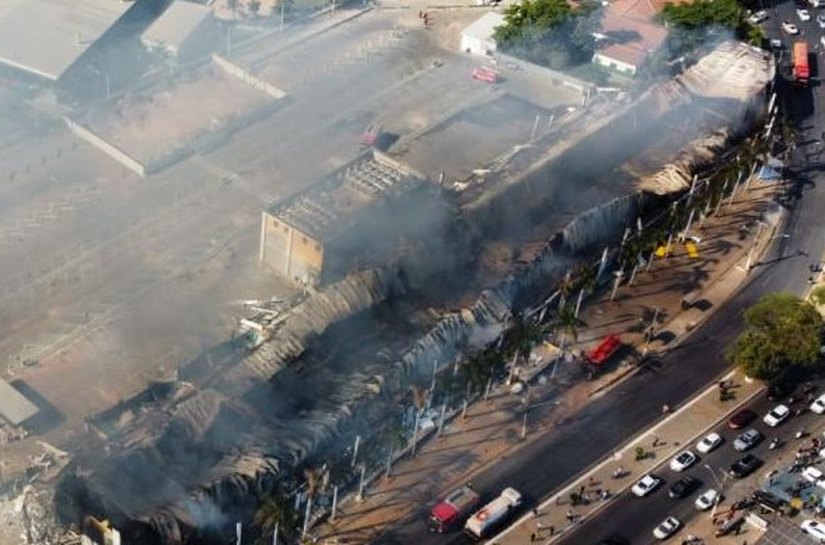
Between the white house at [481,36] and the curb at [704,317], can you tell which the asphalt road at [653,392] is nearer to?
the curb at [704,317]

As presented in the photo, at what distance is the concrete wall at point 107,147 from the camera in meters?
113

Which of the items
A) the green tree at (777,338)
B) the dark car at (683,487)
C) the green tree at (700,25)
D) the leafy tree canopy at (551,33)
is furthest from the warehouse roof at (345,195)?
the green tree at (700,25)

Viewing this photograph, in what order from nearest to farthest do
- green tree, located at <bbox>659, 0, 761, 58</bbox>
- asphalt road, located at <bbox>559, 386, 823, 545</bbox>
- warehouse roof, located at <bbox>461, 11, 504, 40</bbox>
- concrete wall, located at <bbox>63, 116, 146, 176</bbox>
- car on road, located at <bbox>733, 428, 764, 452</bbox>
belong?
1. asphalt road, located at <bbox>559, 386, 823, 545</bbox>
2. car on road, located at <bbox>733, 428, 764, 452</bbox>
3. concrete wall, located at <bbox>63, 116, 146, 176</bbox>
4. warehouse roof, located at <bbox>461, 11, 504, 40</bbox>
5. green tree, located at <bbox>659, 0, 761, 58</bbox>

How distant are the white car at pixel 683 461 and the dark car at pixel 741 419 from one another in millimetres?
5323

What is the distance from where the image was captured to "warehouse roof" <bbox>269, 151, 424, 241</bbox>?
98500mm

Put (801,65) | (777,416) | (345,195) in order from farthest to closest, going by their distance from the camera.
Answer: (801,65) < (345,195) < (777,416)

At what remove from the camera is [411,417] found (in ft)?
285

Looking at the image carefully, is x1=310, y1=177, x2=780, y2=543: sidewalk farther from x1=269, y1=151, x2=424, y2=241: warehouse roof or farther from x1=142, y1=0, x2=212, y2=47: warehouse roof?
x1=142, y1=0, x2=212, y2=47: warehouse roof

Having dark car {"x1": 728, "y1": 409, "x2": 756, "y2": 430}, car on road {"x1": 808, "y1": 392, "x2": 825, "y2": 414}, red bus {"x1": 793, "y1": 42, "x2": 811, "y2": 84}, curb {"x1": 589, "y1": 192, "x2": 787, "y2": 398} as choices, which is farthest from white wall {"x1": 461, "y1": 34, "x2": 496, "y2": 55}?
car on road {"x1": 808, "y1": 392, "x2": 825, "y2": 414}

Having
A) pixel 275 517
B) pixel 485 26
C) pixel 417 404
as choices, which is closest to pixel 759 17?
pixel 485 26

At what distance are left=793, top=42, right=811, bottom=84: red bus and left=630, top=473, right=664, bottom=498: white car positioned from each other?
7466 cm

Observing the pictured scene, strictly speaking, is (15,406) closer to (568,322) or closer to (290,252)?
(290,252)

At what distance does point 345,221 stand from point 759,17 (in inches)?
3300

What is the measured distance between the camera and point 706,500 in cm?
8319
